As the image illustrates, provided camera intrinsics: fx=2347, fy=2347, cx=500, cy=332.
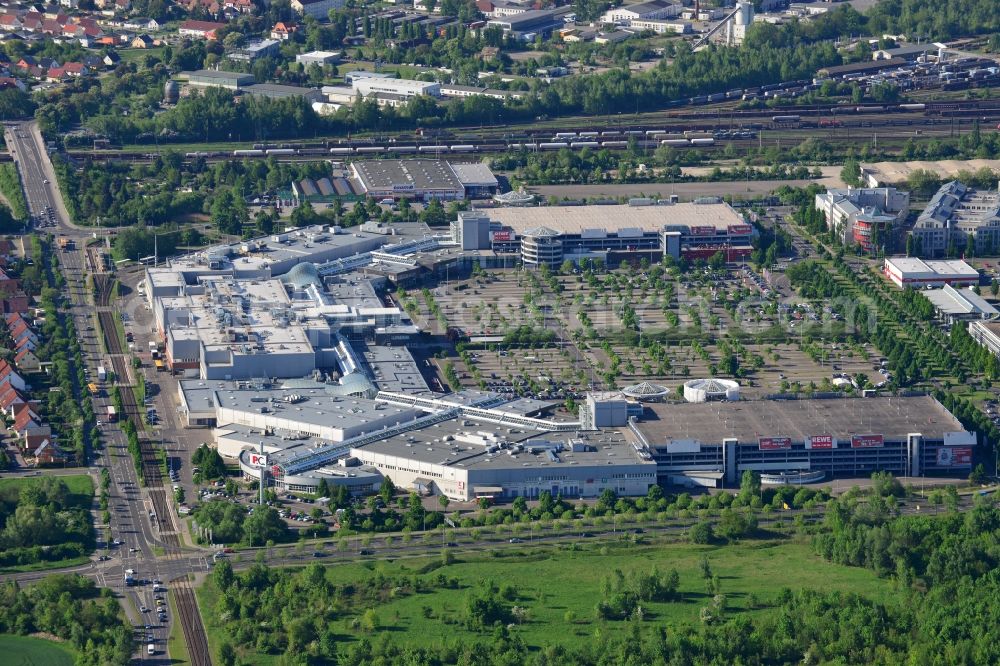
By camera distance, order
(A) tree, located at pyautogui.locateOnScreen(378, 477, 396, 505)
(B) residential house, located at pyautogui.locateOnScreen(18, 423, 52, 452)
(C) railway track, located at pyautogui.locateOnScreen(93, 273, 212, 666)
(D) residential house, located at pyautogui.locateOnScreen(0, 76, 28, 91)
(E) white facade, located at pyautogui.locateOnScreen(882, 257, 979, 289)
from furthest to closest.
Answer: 1. (D) residential house, located at pyautogui.locateOnScreen(0, 76, 28, 91)
2. (E) white facade, located at pyautogui.locateOnScreen(882, 257, 979, 289)
3. (B) residential house, located at pyautogui.locateOnScreen(18, 423, 52, 452)
4. (A) tree, located at pyautogui.locateOnScreen(378, 477, 396, 505)
5. (C) railway track, located at pyautogui.locateOnScreen(93, 273, 212, 666)

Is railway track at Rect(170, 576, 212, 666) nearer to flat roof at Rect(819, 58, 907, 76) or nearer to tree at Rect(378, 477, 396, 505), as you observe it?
tree at Rect(378, 477, 396, 505)

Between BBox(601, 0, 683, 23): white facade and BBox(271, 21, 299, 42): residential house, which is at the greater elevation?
BBox(271, 21, 299, 42): residential house

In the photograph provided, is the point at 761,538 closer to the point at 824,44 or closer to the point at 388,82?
the point at 388,82

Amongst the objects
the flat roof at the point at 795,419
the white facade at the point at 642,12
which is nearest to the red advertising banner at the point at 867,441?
the flat roof at the point at 795,419

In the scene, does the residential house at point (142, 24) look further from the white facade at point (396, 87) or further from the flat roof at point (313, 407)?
the flat roof at point (313, 407)

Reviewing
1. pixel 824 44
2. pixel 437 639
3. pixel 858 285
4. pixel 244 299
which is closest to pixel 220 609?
pixel 437 639

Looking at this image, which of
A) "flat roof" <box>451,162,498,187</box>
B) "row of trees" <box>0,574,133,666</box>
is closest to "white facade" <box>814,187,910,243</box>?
"flat roof" <box>451,162,498,187</box>

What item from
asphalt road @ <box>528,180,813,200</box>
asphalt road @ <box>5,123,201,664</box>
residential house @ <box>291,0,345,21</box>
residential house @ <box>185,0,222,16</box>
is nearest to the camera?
asphalt road @ <box>5,123,201,664</box>
